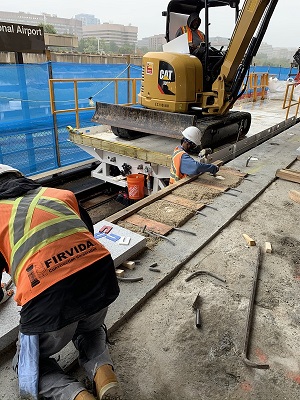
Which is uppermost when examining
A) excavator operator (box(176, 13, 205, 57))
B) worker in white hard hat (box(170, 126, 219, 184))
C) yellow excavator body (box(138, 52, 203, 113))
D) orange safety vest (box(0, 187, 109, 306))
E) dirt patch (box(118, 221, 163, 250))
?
excavator operator (box(176, 13, 205, 57))

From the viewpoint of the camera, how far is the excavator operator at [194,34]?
25.0 feet

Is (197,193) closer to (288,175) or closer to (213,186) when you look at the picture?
(213,186)

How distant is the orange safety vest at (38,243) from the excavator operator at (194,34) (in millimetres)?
6873

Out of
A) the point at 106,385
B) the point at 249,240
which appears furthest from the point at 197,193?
the point at 106,385

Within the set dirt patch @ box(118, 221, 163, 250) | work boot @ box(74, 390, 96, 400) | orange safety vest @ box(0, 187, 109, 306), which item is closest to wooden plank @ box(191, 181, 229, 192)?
dirt patch @ box(118, 221, 163, 250)

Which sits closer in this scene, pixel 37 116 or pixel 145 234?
pixel 145 234

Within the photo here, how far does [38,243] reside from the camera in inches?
70.2

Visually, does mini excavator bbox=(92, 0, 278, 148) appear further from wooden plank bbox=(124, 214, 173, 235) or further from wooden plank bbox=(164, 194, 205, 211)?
wooden plank bbox=(124, 214, 173, 235)

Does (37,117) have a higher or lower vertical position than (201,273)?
higher

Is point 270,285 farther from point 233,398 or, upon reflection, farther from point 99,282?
point 99,282

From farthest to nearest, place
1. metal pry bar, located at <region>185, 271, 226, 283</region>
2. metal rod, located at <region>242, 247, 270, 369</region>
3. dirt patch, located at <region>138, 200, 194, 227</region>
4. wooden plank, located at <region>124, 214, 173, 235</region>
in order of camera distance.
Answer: dirt patch, located at <region>138, 200, 194, 227</region>
wooden plank, located at <region>124, 214, 173, 235</region>
metal pry bar, located at <region>185, 271, 226, 283</region>
metal rod, located at <region>242, 247, 270, 369</region>

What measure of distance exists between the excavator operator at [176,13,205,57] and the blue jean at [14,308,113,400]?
7.05 metres

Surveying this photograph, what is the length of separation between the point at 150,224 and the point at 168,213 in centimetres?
38

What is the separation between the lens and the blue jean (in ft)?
6.14
